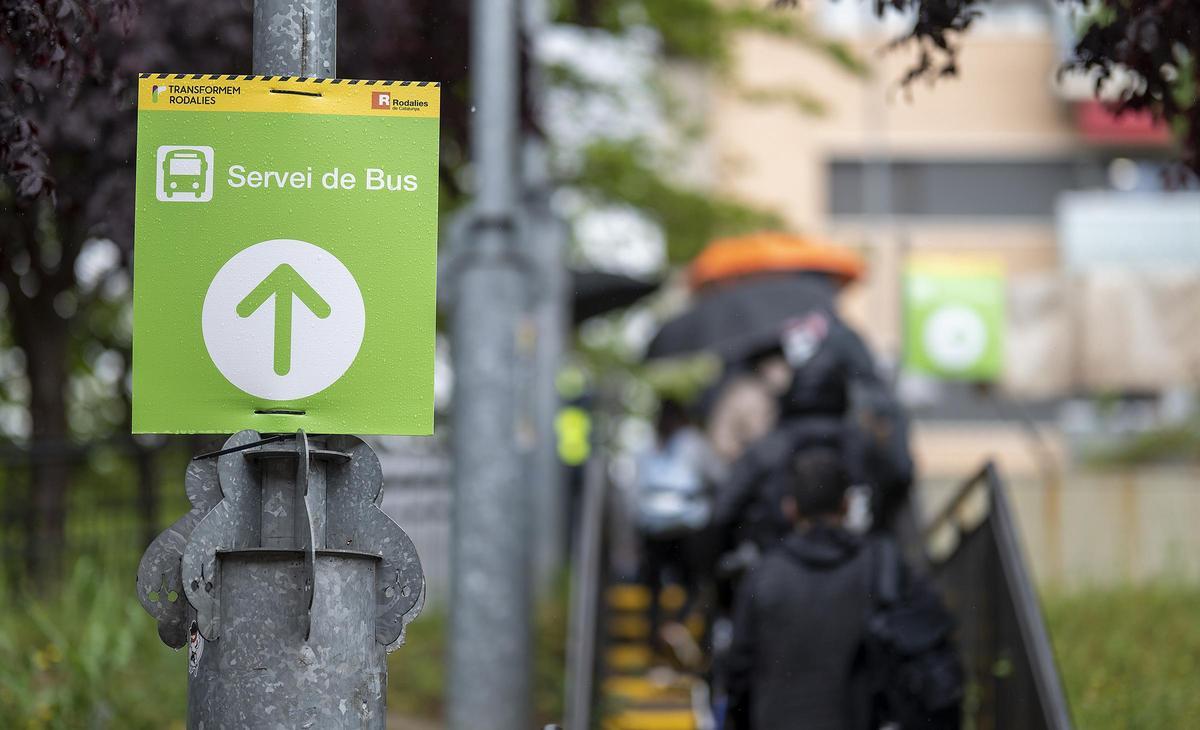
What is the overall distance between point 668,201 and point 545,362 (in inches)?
129

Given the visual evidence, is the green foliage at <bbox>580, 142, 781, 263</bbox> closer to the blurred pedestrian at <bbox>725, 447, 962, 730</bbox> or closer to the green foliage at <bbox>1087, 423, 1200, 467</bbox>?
the green foliage at <bbox>1087, 423, 1200, 467</bbox>

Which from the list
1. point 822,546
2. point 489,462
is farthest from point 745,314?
point 822,546

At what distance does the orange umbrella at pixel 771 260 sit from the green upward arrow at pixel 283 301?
359 inches

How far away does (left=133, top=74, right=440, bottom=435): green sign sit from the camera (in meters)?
3.52

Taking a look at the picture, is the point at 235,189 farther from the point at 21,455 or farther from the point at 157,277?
the point at 21,455

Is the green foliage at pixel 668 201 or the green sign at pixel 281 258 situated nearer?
the green sign at pixel 281 258

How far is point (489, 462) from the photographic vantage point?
827 cm

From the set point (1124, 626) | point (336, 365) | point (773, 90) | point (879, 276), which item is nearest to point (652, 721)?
point (1124, 626)

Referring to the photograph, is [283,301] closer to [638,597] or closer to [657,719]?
[657,719]

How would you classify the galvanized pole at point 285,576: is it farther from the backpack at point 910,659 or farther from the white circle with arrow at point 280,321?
the backpack at point 910,659

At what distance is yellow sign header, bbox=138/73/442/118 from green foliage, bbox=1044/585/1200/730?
4.52 meters

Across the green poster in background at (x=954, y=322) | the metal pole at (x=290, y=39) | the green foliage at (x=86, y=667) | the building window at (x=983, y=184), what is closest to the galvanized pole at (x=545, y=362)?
the green foliage at (x=86, y=667)

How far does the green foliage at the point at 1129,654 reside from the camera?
6914mm

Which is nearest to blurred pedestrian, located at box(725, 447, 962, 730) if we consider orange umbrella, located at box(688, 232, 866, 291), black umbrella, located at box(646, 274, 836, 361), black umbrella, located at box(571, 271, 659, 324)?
black umbrella, located at box(646, 274, 836, 361)
